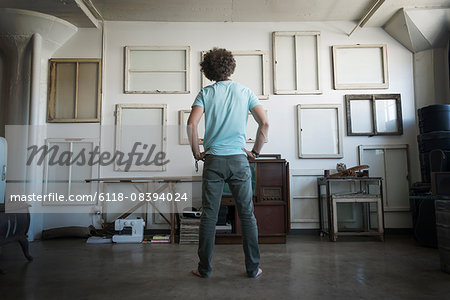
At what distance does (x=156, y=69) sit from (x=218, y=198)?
3182 millimetres

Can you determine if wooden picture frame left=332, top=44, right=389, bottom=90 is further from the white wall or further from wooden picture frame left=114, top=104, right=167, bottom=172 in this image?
wooden picture frame left=114, top=104, right=167, bottom=172

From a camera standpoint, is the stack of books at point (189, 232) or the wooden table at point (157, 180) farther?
the wooden table at point (157, 180)

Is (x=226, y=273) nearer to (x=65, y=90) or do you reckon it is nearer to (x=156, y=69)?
(x=156, y=69)

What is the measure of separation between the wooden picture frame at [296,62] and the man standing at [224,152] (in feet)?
8.50

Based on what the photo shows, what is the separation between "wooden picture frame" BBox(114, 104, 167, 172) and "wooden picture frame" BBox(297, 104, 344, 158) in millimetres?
2003

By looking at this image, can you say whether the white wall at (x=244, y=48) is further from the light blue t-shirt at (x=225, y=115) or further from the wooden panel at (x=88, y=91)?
the light blue t-shirt at (x=225, y=115)

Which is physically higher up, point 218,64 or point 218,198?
point 218,64

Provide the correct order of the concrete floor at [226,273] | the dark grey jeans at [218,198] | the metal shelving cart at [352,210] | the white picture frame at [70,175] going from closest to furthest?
1. the concrete floor at [226,273]
2. the dark grey jeans at [218,198]
3. the metal shelving cart at [352,210]
4. the white picture frame at [70,175]

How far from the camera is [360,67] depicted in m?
4.91

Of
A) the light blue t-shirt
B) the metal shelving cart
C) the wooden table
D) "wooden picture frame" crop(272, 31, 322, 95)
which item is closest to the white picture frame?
the wooden table

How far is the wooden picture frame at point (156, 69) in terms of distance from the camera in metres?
4.87

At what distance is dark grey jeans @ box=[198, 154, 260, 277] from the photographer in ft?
7.38

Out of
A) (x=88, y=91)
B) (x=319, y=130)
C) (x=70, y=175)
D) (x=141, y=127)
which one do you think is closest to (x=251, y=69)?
(x=319, y=130)

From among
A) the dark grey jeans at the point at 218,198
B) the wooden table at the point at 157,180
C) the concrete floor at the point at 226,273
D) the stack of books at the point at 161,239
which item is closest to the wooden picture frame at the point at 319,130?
the concrete floor at the point at 226,273
